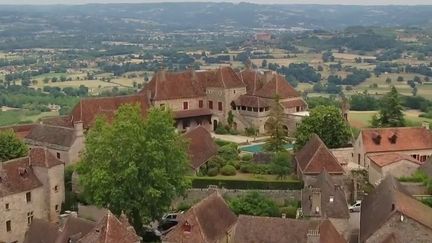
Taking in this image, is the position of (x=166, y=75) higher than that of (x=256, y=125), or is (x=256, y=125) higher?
(x=166, y=75)

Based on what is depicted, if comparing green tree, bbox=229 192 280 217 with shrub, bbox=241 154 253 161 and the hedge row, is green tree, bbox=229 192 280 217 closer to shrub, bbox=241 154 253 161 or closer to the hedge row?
the hedge row

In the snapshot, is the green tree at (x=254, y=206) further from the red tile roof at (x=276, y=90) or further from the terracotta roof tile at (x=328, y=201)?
the red tile roof at (x=276, y=90)

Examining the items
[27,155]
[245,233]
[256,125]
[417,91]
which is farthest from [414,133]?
[417,91]

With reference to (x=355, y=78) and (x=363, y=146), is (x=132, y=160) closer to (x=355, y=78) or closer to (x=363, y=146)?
(x=363, y=146)

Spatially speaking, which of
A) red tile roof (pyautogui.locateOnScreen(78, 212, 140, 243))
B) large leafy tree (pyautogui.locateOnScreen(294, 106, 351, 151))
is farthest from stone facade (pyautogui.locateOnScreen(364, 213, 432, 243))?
large leafy tree (pyautogui.locateOnScreen(294, 106, 351, 151))

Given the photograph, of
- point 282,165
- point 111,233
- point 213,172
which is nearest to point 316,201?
point 111,233
